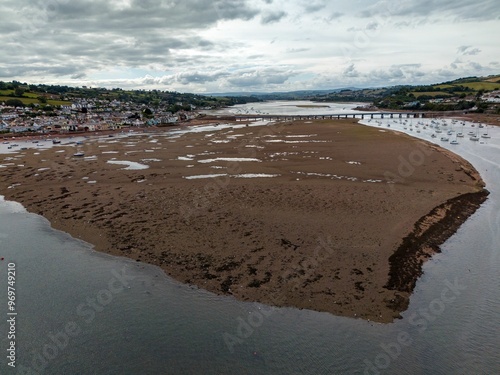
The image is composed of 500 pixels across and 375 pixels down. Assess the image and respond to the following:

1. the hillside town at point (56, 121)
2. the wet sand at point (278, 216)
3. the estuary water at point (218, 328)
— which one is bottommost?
the estuary water at point (218, 328)

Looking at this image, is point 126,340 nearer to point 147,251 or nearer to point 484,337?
point 147,251

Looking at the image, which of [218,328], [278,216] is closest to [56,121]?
[278,216]

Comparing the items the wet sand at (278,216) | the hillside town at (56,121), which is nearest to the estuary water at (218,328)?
the wet sand at (278,216)

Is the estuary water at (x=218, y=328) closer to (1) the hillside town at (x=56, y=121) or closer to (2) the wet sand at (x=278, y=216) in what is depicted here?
(2) the wet sand at (x=278, y=216)

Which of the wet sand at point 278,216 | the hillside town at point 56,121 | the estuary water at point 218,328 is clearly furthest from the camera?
the hillside town at point 56,121

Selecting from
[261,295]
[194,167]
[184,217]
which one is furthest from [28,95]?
[261,295]

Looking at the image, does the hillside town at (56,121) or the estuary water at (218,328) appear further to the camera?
the hillside town at (56,121)

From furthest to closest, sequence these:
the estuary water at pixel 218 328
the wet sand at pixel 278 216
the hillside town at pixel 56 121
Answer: the hillside town at pixel 56 121 < the wet sand at pixel 278 216 < the estuary water at pixel 218 328
